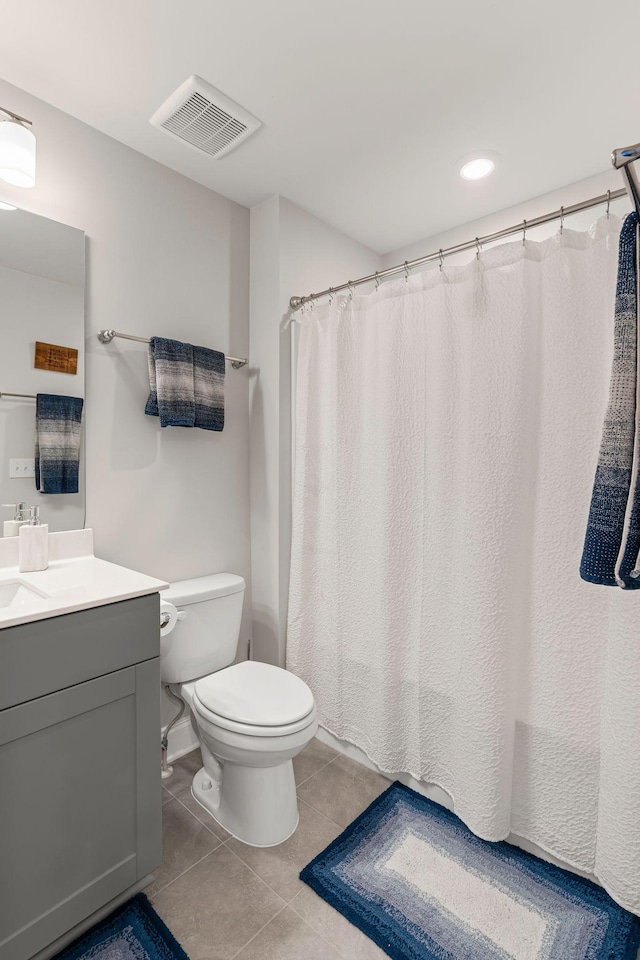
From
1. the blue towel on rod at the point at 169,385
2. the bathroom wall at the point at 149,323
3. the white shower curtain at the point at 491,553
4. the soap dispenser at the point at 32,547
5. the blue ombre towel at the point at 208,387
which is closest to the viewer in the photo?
the white shower curtain at the point at 491,553

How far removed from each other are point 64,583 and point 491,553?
1.26 metres

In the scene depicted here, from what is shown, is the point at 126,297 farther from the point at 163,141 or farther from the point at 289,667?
→ the point at 289,667

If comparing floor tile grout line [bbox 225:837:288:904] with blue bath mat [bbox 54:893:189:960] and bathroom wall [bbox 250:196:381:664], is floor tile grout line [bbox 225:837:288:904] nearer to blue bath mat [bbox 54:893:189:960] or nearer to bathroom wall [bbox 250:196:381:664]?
blue bath mat [bbox 54:893:189:960]

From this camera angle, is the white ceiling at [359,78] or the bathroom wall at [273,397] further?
the bathroom wall at [273,397]

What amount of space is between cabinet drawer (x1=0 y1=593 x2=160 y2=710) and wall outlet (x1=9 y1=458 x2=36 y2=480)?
24.8 inches

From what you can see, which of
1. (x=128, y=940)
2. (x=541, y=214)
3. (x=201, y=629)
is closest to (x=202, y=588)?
(x=201, y=629)

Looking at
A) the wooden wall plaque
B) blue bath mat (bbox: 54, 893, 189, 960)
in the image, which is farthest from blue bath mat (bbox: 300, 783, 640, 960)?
the wooden wall plaque

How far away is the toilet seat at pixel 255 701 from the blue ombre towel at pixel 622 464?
100 centimetres

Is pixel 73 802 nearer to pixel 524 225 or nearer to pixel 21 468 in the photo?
pixel 21 468

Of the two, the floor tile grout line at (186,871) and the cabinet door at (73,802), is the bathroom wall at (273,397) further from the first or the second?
the cabinet door at (73,802)

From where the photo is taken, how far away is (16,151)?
1.35 metres

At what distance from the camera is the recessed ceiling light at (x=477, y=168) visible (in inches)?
72.9

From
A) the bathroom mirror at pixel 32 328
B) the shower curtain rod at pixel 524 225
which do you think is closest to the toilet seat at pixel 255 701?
Result: the bathroom mirror at pixel 32 328

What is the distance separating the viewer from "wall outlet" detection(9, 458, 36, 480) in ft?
4.91
